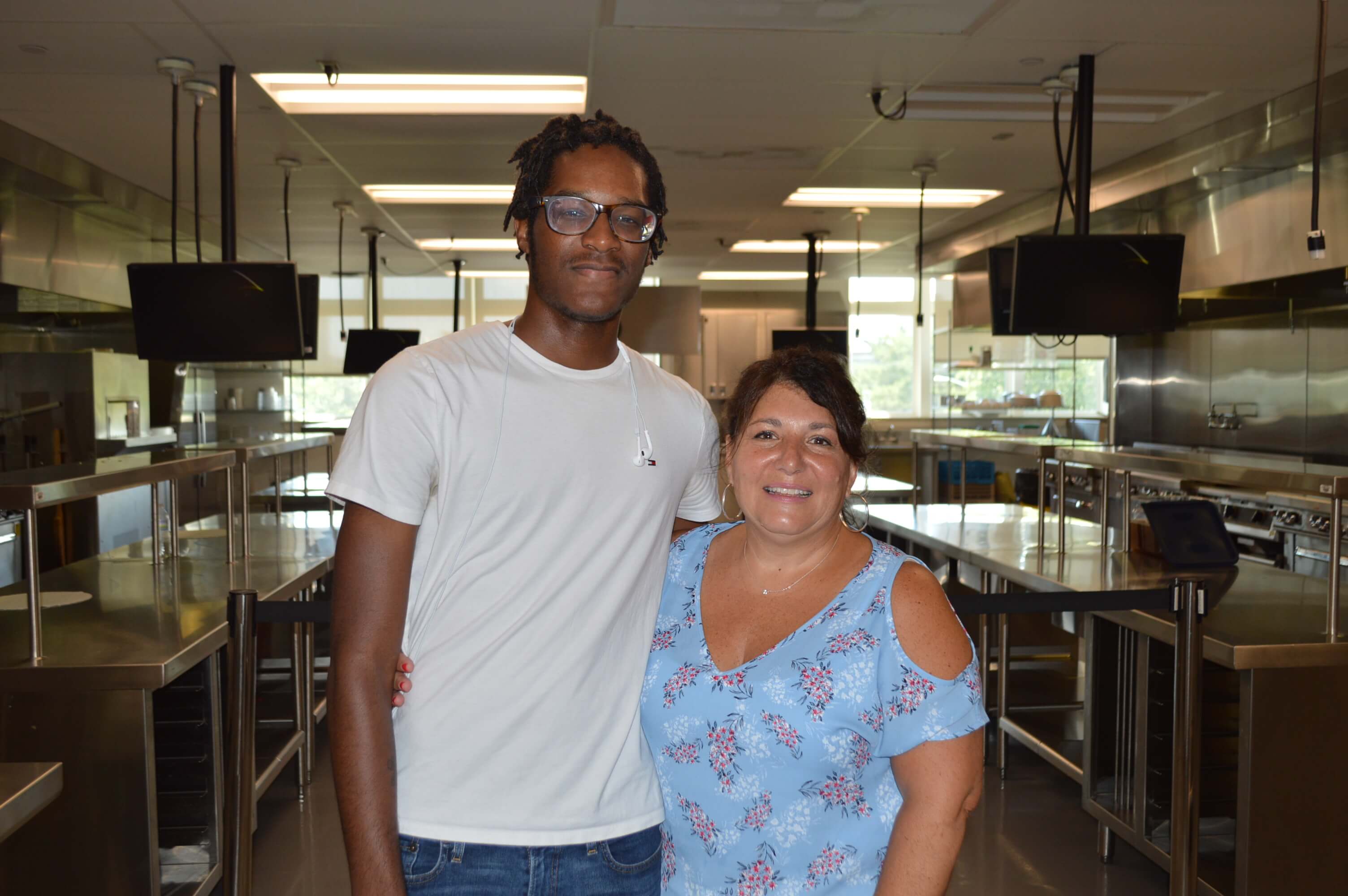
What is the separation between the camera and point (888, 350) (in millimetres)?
12781

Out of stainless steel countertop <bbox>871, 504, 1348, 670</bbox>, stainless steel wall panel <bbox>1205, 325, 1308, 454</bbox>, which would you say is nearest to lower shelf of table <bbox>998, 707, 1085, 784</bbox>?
stainless steel countertop <bbox>871, 504, 1348, 670</bbox>

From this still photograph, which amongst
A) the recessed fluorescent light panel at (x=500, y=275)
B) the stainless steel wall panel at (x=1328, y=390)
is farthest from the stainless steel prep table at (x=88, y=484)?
the recessed fluorescent light panel at (x=500, y=275)

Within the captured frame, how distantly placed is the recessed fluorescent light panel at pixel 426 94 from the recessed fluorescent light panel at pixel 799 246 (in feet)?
14.0

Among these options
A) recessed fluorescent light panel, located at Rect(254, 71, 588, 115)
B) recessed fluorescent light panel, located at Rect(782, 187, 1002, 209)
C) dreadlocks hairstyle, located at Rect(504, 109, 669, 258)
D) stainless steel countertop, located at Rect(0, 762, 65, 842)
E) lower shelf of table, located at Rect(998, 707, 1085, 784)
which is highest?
recessed fluorescent light panel, located at Rect(782, 187, 1002, 209)

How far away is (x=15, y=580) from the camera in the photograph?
5215mm

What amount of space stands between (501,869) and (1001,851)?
2462 millimetres

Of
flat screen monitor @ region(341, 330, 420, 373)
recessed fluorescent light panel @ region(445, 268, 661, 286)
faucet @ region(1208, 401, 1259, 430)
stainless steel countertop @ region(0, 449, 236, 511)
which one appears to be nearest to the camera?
stainless steel countertop @ region(0, 449, 236, 511)

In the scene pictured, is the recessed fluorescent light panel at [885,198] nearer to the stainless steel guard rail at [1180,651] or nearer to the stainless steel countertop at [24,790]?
the stainless steel guard rail at [1180,651]

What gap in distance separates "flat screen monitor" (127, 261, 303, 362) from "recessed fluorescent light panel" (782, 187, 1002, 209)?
3.16 m

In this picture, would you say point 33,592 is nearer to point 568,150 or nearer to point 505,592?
point 505,592

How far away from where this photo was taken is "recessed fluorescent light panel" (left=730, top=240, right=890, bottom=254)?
862cm

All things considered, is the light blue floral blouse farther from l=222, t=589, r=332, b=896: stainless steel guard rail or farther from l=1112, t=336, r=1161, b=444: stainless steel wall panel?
l=1112, t=336, r=1161, b=444: stainless steel wall panel

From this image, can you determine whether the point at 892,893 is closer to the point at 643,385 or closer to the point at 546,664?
the point at 546,664

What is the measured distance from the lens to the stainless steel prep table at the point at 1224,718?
2.46 meters
